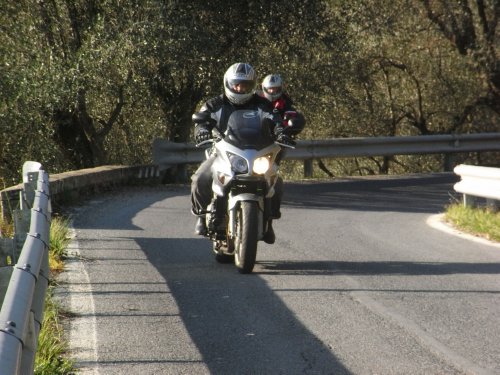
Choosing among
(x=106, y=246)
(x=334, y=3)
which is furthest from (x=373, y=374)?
(x=334, y=3)

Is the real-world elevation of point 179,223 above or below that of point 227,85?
below

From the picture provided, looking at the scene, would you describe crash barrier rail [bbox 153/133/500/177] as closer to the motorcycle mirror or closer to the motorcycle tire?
the motorcycle tire

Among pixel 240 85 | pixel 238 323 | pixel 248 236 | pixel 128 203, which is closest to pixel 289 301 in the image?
pixel 238 323

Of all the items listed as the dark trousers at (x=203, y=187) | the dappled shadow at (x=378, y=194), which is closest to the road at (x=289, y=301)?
the dark trousers at (x=203, y=187)

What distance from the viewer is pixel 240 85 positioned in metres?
9.27

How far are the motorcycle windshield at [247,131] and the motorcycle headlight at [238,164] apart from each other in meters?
0.12

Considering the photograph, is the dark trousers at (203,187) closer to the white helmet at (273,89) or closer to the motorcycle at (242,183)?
the motorcycle at (242,183)

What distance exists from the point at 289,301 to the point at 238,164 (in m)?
1.76

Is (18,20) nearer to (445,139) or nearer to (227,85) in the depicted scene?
(445,139)

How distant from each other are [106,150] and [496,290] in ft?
54.3

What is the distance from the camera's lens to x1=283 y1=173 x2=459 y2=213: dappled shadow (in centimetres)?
1556

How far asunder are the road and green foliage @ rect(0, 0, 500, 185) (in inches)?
239

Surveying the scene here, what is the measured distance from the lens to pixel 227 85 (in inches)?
367

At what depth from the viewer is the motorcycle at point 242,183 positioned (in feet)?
28.9
